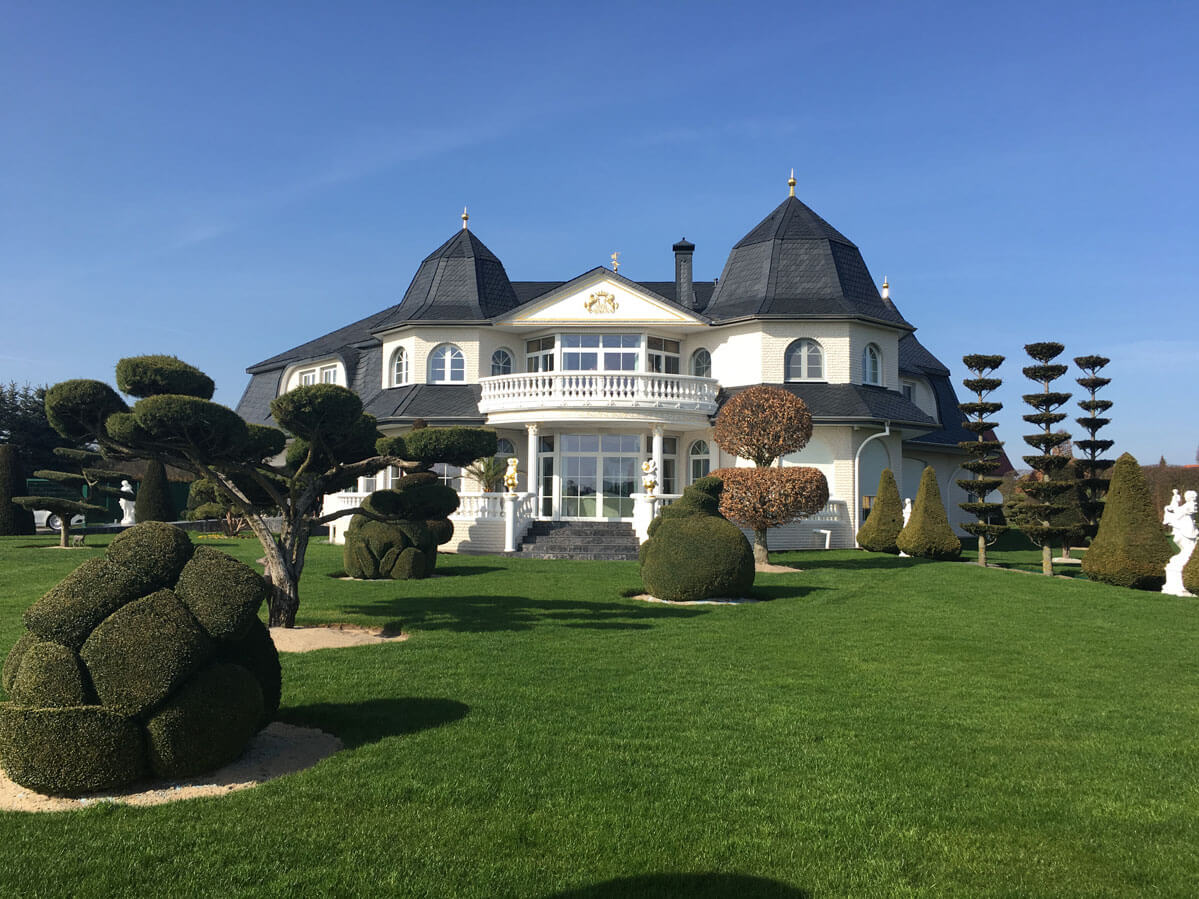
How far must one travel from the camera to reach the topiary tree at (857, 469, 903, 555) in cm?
2662

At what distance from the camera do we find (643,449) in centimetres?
2905

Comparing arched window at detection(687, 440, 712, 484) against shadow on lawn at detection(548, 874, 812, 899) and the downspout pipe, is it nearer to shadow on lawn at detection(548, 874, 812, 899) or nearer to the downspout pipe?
the downspout pipe

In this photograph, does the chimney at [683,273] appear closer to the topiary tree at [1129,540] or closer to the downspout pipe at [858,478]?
the downspout pipe at [858,478]

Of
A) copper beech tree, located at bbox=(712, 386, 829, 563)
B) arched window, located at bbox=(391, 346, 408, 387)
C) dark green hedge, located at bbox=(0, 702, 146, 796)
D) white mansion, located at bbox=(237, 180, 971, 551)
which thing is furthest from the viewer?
arched window, located at bbox=(391, 346, 408, 387)

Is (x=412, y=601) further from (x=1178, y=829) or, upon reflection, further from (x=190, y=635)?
(x=1178, y=829)

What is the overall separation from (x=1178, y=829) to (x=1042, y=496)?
18.9 meters

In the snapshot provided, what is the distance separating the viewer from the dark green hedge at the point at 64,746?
19.5ft

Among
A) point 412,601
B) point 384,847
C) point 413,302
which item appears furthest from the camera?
point 413,302

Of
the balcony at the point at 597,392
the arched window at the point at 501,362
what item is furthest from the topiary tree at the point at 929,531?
the arched window at the point at 501,362

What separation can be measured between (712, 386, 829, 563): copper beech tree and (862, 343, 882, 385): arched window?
9.20 meters

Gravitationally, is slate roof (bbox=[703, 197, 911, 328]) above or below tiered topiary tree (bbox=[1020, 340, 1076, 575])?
above

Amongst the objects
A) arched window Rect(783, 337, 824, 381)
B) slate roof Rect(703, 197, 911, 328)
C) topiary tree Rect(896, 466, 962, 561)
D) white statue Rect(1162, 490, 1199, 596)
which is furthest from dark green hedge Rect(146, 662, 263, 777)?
arched window Rect(783, 337, 824, 381)

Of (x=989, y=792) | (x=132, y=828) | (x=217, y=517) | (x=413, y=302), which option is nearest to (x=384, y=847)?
(x=132, y=828)

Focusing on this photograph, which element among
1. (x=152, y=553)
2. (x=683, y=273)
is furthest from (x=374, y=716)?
(x=683, y=273)
